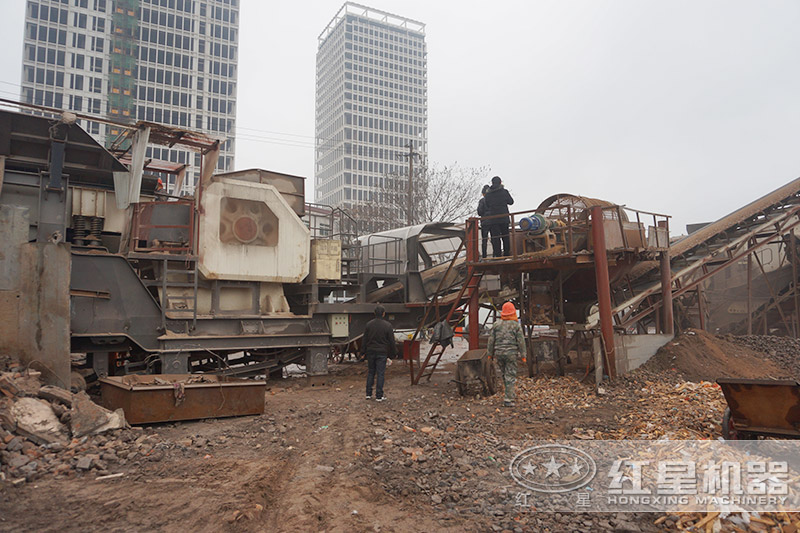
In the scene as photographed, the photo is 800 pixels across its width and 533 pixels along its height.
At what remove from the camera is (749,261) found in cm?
1283

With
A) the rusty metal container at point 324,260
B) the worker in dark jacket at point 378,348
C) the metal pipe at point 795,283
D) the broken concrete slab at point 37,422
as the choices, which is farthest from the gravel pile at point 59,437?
the metal pipe at point 795,283

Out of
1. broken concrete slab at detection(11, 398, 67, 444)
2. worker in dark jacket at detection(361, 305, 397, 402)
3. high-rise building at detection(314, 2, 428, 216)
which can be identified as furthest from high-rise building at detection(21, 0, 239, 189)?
broken concrete slab at detection(11, 398, 67, 444)

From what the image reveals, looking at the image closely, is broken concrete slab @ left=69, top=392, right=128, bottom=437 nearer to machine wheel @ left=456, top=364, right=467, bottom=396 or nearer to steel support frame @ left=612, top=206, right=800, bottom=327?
machine wheel @ left=456, top=364, right=467, bottom=396

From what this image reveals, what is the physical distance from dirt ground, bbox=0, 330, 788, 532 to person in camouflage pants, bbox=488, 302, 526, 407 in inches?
22.0

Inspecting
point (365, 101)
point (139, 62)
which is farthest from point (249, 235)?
point (365, 101)

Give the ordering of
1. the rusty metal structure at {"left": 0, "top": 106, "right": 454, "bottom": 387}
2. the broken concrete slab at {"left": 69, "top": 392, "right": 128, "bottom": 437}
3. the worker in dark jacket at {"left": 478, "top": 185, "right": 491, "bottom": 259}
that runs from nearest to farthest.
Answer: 1. the broken concrete slab at {"left": 69, "top": 392, "right": 128, "bottom": 437}
2. the rusty metal structure at {"left": 0, "top": 106, "right": 454, "bottom": 387}
3. the worker in dark jacket at {"left": 478, "top": 185, "right": 491, "bottom": 259}

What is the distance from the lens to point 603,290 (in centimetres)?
921

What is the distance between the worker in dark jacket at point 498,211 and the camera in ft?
35.9

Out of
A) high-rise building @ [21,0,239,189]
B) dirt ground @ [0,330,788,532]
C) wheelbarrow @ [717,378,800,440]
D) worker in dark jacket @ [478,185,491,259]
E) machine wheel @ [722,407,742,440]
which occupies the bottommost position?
dirt ground @ [0,330,788,532]

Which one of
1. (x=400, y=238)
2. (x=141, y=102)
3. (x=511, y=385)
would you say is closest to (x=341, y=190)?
(x=141, y=102)

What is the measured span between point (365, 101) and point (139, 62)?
4590cm

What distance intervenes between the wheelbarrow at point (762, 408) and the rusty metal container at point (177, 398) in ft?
20.2

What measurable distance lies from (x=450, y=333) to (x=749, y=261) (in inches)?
321

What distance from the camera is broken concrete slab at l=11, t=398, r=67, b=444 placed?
5.71 metres
